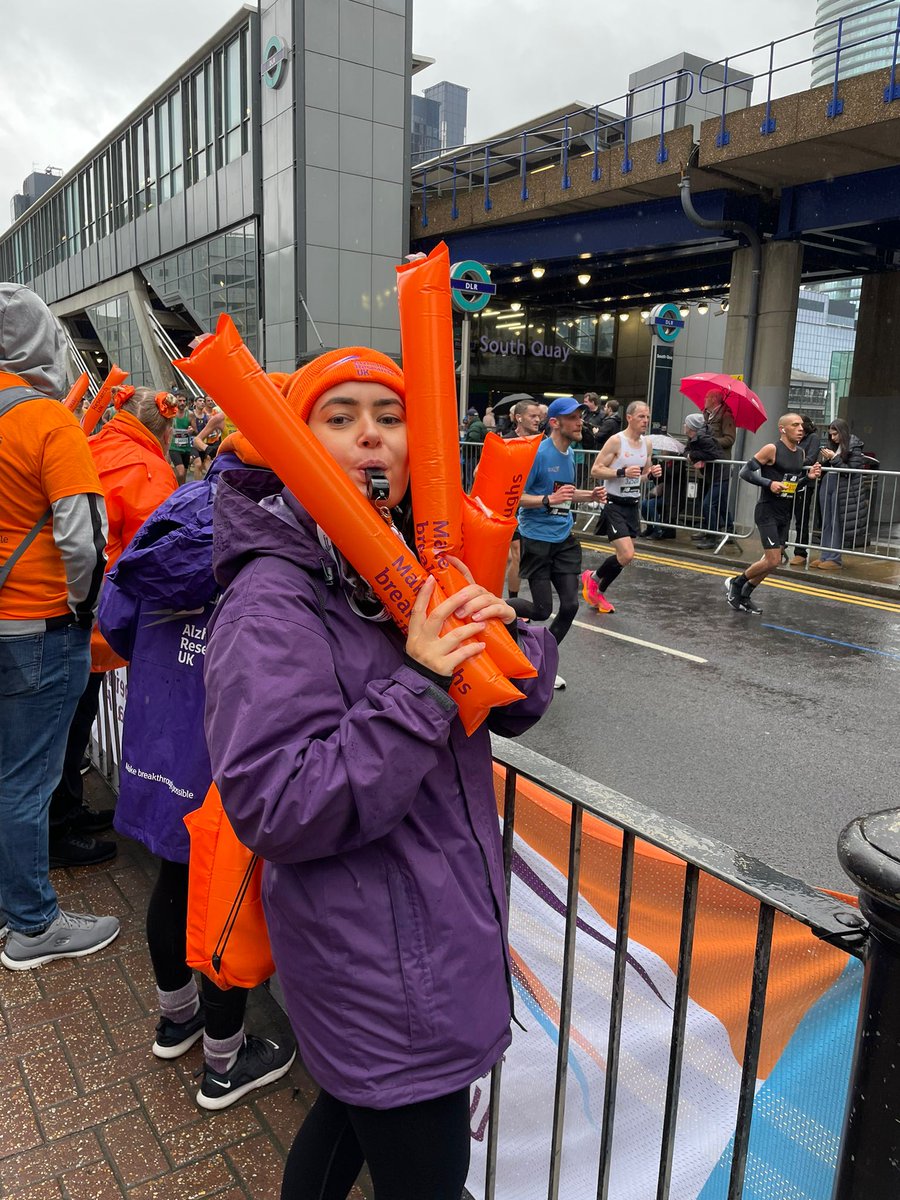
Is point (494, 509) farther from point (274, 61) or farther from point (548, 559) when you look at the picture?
point (274, 61)

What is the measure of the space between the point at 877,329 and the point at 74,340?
33.7 meters

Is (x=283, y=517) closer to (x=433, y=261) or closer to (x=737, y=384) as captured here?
(x=433, y=261)

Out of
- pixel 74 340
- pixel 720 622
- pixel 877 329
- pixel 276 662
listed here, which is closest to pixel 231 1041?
pixel 276 662

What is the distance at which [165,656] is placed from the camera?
2465 mm

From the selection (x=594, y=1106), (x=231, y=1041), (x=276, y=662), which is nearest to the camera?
(x=276, y=662)

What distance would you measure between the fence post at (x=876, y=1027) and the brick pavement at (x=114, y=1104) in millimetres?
1441

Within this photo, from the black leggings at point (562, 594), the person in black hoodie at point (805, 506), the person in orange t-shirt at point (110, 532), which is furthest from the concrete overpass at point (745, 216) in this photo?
the person in orange t-shirt at point (110, 532)

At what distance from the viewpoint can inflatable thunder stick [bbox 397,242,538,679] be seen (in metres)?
1.41

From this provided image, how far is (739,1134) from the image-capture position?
1.50m

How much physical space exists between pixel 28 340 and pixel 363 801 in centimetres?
223

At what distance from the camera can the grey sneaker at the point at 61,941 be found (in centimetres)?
294

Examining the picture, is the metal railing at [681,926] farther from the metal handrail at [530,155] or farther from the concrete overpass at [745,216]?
the metal handrail at [530,155]

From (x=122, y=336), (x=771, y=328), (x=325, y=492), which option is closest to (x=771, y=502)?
(x=771, y=328)

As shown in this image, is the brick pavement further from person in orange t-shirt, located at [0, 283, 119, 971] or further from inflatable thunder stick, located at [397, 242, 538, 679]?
inflatable thunder stick, located at [397, 242, 538, 679]
